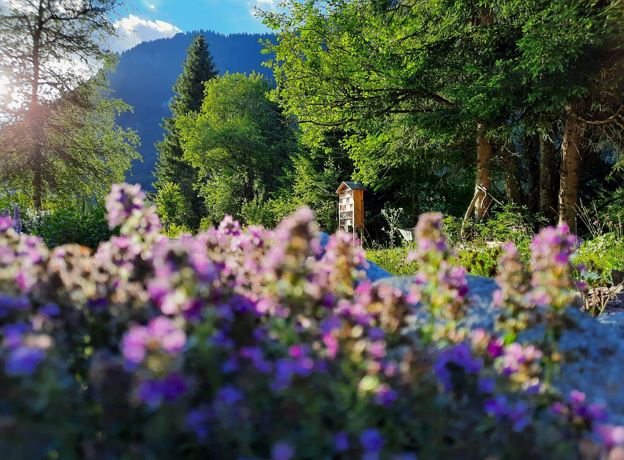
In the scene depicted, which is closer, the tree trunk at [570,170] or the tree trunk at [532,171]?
Result: the tree trunk at [570,170]

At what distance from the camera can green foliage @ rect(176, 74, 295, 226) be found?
3503 cm

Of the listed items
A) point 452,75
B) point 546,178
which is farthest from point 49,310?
point 546,178

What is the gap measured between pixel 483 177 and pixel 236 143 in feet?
81.7

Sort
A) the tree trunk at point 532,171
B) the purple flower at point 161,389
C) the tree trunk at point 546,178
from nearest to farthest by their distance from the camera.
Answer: the purple flower at point 161,389 < the tree trunk at point 546,178 < the tree trunk at point 532,171

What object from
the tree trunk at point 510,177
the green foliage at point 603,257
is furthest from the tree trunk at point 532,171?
the green foliage at point 603,257

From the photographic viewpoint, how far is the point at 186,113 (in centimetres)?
4384

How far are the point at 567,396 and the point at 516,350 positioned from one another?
1.71 feet

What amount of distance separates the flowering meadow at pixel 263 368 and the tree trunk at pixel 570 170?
9.75 meters

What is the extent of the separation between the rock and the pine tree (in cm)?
4053

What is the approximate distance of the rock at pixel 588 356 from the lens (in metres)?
1.94

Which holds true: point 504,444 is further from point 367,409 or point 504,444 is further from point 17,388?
point 17,388

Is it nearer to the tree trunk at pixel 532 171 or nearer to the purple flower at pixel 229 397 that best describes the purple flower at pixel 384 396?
the purple flower at pixel 229 397

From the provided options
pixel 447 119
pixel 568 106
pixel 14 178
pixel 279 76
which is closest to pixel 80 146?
pixel 14 178

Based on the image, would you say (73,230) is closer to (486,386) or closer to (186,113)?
(486,386)
